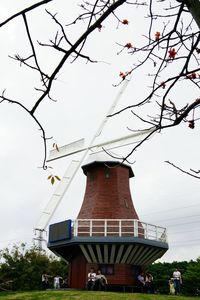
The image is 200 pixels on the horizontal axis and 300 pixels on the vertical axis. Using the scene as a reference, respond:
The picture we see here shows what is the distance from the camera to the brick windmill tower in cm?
2278

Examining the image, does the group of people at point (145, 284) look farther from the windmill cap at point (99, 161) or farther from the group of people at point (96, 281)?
the windmill cap at point (99, 161)

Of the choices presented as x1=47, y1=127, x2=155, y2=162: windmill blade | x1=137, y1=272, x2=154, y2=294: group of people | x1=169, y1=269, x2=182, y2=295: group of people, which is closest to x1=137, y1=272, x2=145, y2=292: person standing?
x1=137, y1=272, x2=154, y2=294: group of people

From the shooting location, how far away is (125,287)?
23.4 meters

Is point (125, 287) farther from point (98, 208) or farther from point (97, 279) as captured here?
point (98, 208)

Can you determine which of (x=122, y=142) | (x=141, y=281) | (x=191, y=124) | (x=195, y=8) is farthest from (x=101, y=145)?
(x=195, y=8)

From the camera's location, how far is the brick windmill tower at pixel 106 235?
22781mm

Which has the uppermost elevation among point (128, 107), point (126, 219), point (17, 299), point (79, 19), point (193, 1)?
point (126, 219)

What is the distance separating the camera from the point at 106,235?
2261 centimetres

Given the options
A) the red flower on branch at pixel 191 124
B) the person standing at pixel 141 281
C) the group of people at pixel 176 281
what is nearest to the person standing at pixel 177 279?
the group of people at pixel 176 281

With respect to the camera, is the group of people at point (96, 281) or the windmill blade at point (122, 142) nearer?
the group of people at point (96, 281)

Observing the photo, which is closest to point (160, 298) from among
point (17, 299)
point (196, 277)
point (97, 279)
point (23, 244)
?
point (97, 279)

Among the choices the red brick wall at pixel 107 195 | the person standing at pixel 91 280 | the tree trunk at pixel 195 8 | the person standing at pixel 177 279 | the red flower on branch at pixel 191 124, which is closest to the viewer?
the tree trunk at pixel 195 8

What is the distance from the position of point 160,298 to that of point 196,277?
14564 millimetres

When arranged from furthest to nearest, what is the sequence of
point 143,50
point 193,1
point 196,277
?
1. point 196,277
2. point 143,50
3. point 193,1
